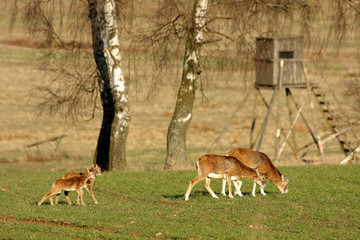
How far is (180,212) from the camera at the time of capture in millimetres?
15516

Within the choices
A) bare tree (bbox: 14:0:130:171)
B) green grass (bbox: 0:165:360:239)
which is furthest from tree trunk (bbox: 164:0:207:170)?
green grass (bbox: 0:165:360:239)

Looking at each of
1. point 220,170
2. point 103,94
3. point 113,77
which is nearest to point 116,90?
point 113,77

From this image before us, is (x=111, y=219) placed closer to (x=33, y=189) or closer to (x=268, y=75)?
(x=33, y=189)

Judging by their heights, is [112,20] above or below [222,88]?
above

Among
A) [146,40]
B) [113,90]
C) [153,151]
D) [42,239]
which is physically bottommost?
[153,151]

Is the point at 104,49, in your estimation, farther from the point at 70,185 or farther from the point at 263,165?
the point at 70,185

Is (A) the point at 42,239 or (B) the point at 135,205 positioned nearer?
Answer: (A) the point at 42,239

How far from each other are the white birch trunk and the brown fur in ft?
25.0

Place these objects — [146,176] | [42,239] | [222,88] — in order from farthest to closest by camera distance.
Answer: [222,88] < [146,176] < [42,239]

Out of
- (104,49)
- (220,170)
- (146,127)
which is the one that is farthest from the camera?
(146,127)

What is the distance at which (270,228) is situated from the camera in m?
14.0

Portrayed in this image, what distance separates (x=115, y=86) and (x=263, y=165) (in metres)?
8.73

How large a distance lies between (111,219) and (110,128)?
1307 cm

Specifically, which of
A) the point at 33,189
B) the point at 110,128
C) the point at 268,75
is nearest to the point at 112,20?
the point at 110,128
